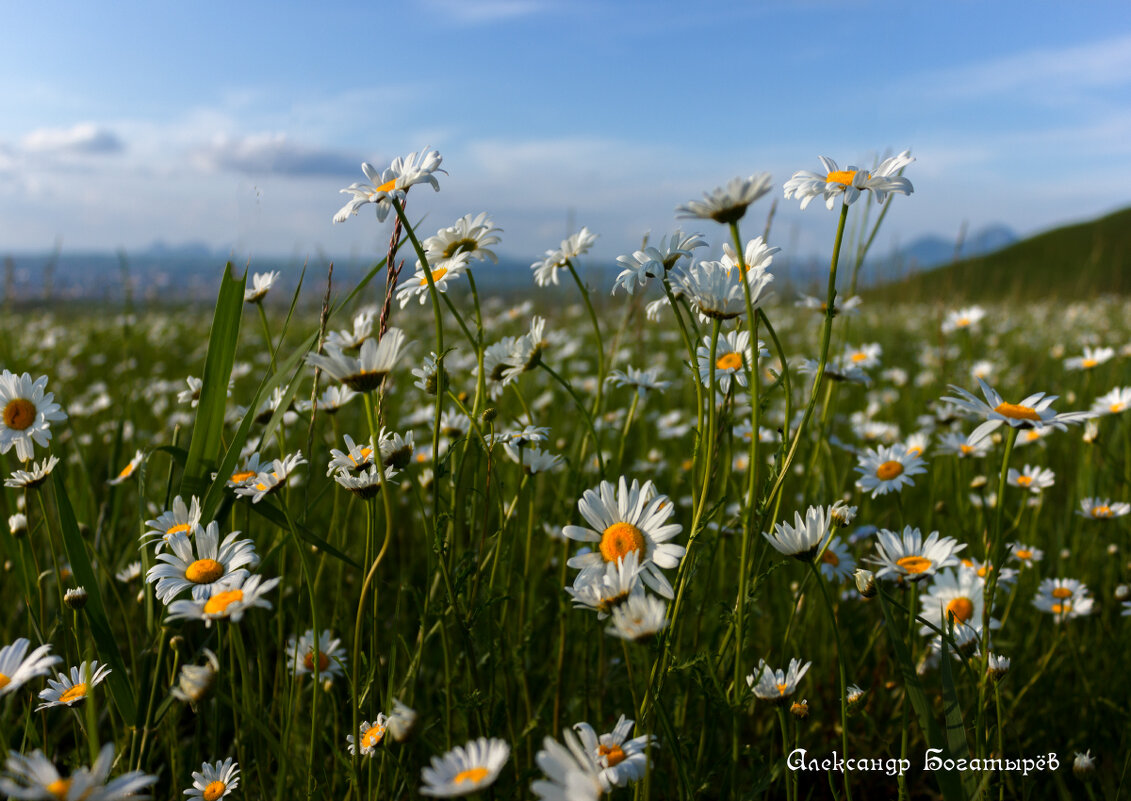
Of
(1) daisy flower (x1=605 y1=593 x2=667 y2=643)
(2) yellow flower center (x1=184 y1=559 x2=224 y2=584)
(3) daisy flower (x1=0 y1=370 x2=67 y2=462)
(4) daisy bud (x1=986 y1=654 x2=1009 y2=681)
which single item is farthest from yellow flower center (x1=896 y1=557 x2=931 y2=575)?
(3) daisy flower (x1=0 y1=370 x2=67 y2=462)

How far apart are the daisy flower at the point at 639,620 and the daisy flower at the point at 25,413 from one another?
3.80 ft

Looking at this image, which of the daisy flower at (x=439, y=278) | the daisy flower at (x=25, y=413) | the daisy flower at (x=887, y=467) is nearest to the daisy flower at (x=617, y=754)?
the daisy flower at (x=439, y=278)

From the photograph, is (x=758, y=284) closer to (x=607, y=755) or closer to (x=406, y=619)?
(x=607, y=755)

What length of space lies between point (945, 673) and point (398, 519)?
194cm

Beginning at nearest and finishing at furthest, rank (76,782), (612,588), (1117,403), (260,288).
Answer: (76,782) → (612,588) → (260,288) → (1117,403)

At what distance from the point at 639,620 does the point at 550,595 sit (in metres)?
1.30

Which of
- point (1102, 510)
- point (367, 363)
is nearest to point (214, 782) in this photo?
point (367, 363)

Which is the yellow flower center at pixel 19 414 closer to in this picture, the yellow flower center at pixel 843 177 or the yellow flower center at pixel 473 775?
the yellow flower center at pixel 473 775

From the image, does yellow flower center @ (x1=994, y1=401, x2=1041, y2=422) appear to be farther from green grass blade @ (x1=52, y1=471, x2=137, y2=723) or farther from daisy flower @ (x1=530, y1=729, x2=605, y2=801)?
green grass blade @ (x1=52, y1=471, x2=137, y2=723)

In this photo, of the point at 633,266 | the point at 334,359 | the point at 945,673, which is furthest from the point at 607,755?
the point at 633,266

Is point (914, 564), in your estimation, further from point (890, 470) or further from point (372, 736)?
point (372, 736)

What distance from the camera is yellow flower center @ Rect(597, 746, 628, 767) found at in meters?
0.95

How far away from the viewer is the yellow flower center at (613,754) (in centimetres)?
95

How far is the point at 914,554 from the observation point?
139 cm
